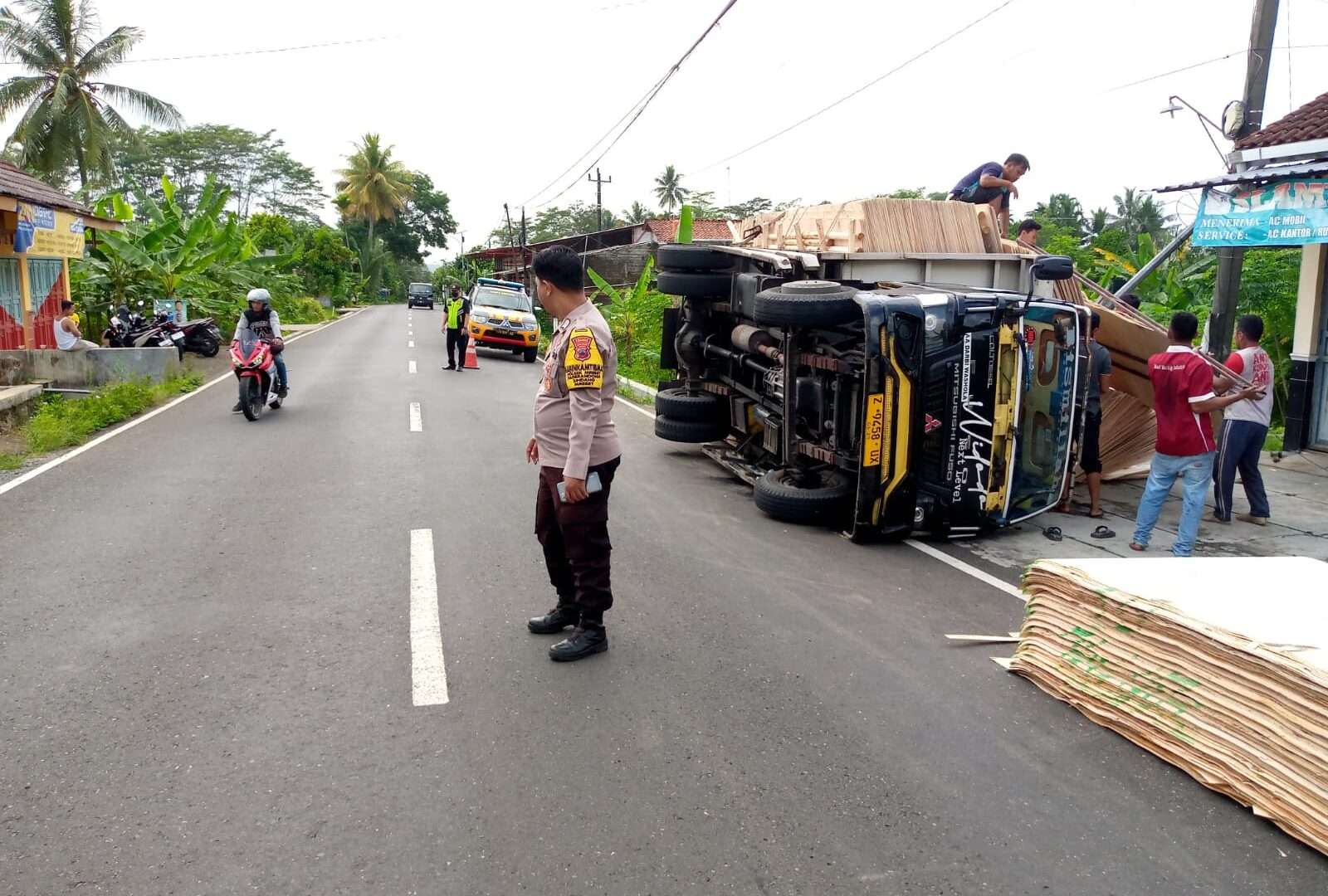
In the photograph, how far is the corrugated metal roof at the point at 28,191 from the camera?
51.1 feet

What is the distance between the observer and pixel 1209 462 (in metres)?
7.07

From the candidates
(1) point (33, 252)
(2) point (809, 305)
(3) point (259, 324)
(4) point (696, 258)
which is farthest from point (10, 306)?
(2) point (809, 305)

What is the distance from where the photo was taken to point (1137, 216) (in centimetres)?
6350

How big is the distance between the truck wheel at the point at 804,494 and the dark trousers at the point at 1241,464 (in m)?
3.47

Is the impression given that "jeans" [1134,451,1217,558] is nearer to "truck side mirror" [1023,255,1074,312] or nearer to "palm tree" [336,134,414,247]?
"truck side mirror" [1023,255,1074,312]

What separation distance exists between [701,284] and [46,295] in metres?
15.1

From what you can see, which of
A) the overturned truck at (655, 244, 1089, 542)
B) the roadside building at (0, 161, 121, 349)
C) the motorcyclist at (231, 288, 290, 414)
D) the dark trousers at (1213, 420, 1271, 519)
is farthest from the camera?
the roadside building at (0, 161, 121, 349)

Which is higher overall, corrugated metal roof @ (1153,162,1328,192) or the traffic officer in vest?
corrugated metal roof @ (1153,162,1328,192)

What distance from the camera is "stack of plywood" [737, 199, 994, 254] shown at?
27.6 feet

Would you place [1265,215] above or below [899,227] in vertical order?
above

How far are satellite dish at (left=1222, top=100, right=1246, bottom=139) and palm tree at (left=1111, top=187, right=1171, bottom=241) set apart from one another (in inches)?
2039

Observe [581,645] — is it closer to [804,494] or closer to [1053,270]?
[804,494]

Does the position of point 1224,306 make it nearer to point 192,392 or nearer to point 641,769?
point 641,769

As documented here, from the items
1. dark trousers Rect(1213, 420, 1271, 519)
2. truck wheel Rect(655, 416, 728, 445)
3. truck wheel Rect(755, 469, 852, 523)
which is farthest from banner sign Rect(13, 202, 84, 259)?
dark trousers Rect(1213, 420, 1271, 519)
